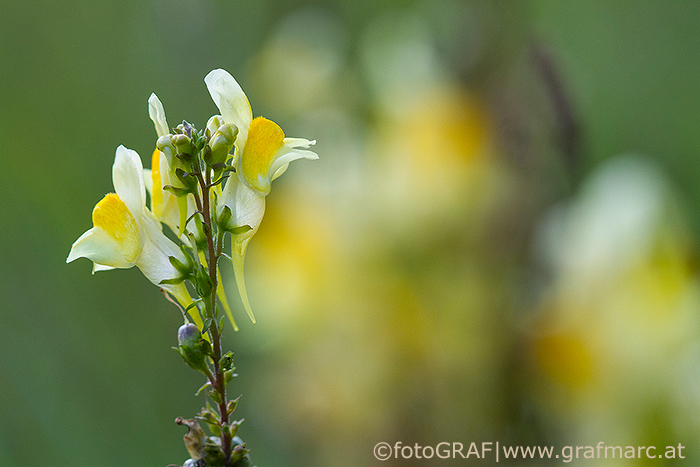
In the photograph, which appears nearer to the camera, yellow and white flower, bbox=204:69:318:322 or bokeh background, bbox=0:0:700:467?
yellow and white flower, bbox=204:69:318:322

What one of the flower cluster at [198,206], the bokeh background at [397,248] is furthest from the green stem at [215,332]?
the bokeh background at [397,248]

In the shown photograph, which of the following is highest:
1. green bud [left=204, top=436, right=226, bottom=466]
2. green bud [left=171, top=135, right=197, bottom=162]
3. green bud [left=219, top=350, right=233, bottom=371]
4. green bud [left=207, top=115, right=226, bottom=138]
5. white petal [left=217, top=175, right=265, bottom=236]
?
green bud [left=207, top=115, right=226, bottom=138]

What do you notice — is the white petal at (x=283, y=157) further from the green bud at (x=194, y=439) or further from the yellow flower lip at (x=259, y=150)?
the green bud at (x=194, y=439)

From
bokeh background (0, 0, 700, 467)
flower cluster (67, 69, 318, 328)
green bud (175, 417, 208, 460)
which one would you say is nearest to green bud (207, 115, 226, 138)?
flower cluster (67, 69, 318, 328)

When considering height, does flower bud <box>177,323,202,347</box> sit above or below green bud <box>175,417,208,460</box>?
A: above

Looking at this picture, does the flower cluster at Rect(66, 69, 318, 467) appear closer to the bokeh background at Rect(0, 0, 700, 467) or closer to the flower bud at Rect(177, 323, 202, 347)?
the flower bud at Rect(177, 323, 202, 347)

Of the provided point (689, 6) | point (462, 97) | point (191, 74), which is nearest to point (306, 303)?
point (462, 97)
